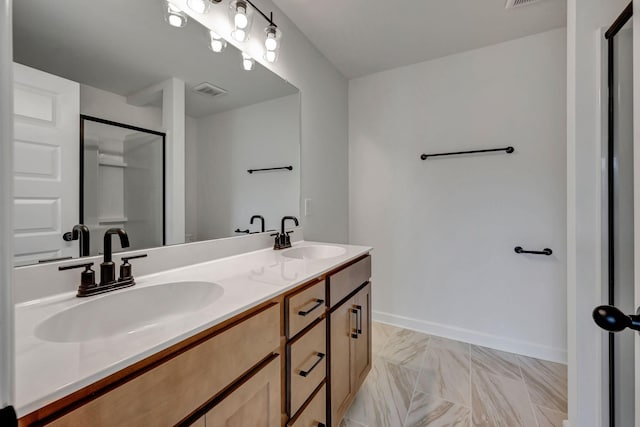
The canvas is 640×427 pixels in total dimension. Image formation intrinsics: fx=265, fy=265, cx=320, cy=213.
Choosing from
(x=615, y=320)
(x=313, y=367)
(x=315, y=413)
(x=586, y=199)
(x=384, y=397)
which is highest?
(x=586, y=199)

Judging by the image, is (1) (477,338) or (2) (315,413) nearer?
(2) (315,413)

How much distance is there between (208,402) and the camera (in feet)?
2.11

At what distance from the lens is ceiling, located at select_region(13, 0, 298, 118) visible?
2.65 ft

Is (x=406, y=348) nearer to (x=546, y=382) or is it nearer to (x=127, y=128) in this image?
(x=546, y=382)

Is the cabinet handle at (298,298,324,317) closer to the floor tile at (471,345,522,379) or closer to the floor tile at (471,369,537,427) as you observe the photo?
the floor tile at (471,369,537,427)

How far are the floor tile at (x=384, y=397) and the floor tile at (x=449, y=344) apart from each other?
1.52 feet

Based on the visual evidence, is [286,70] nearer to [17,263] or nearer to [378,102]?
[378,102]

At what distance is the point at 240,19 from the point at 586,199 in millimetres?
1737

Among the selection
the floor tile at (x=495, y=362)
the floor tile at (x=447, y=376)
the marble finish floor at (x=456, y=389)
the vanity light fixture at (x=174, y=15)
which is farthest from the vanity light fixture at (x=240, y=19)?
the floor tile at (x=495, y=362)

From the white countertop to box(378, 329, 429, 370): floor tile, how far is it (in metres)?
1.30

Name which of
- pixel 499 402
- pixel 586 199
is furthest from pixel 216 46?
pixel 499 402

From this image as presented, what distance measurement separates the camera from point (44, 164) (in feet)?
2.62

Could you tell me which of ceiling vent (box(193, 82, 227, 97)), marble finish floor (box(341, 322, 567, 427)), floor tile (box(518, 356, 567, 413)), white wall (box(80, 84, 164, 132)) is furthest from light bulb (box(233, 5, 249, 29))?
floor tile (box(518, 356, 567, 413))

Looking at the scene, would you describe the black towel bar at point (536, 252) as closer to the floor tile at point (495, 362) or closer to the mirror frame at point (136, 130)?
the floor tile at point (495, 362)
